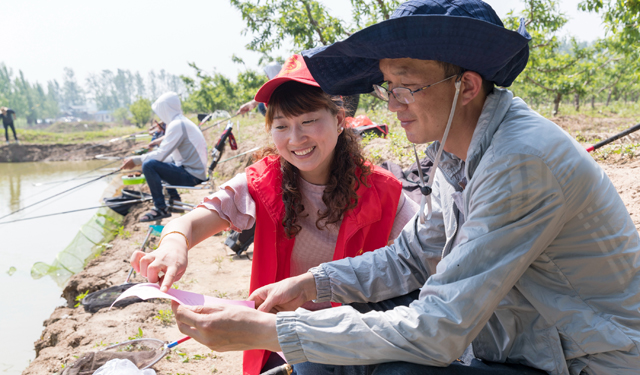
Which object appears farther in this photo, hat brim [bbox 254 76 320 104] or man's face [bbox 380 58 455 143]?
hat brim [bbox 254 76 320 104]

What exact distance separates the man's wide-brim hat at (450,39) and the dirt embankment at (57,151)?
2898cm

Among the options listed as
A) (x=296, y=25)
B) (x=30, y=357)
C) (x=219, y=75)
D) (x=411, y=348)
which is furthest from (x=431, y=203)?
(x=219, y=75)

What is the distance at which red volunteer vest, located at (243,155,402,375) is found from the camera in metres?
1.86

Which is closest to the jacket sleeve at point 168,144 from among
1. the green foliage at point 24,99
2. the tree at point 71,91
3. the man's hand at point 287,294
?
the man's hand at point 287,294

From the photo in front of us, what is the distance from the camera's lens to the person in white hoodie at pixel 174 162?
6.34m

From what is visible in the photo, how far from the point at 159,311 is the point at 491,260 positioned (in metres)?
3.10

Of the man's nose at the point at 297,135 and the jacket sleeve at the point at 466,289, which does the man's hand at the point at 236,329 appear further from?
the man's nose at the point at 297,135

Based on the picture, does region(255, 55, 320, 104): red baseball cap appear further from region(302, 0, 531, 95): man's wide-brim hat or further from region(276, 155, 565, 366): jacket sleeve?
region(276, 155, 565, 366): jacket sleeve

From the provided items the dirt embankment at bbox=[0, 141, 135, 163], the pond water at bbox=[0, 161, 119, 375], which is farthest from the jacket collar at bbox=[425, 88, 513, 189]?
the dirt embankment at bbox=[0, 141, 135, 163]

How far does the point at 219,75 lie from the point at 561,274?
27950mm

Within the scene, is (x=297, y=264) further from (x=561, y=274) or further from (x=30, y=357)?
(x=30, y=357)

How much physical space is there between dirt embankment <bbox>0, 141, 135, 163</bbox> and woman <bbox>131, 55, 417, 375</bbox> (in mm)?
28208

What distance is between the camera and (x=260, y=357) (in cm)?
183

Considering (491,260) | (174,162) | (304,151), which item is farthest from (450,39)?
(174,162)
